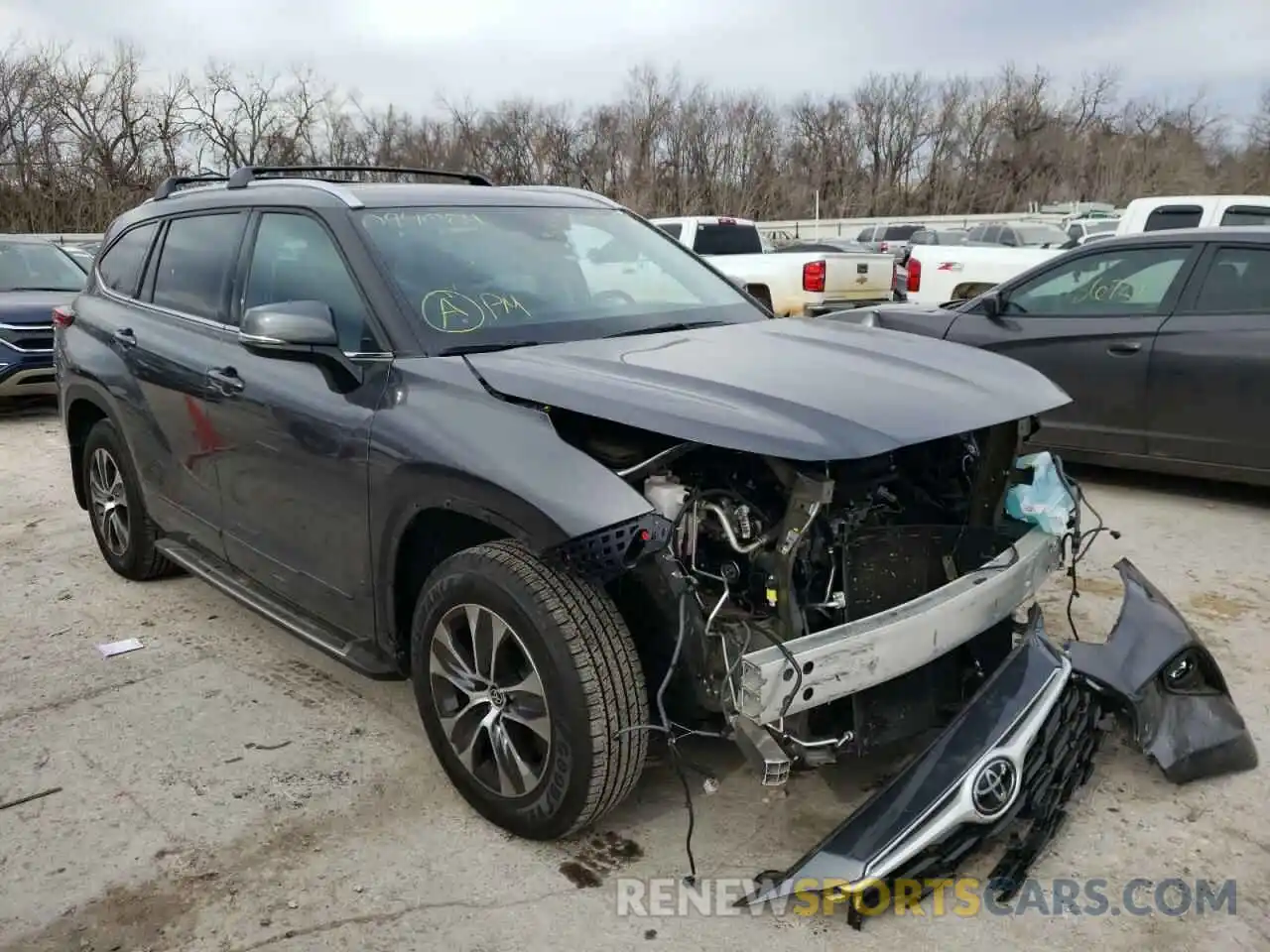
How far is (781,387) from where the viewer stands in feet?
8.75

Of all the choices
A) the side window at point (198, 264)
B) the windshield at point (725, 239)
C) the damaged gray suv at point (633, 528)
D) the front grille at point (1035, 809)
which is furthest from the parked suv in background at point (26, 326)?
the windshield at point (725, 239)

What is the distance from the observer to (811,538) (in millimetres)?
2639

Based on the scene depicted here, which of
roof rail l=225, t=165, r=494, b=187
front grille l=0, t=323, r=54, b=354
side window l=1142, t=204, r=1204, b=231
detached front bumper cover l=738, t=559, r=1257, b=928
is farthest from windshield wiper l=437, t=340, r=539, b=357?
side window l=1142, t=204, r=1204, b=231

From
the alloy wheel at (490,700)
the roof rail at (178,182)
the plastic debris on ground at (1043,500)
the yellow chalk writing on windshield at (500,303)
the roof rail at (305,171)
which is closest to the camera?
the alloy wheel at (490,700)

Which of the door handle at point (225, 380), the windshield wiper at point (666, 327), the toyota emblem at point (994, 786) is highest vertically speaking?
the windshield wiper at point (666, 327)

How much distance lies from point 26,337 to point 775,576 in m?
9.10

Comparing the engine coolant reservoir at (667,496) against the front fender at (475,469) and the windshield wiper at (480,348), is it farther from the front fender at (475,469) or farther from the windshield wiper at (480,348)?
the windshield wiper at (480,348)

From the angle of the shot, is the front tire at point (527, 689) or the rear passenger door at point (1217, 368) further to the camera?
the rear passenger door at point (1217, 368)

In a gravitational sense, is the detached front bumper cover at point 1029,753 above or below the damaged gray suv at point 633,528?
below

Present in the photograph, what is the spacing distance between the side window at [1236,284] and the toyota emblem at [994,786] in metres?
4.27

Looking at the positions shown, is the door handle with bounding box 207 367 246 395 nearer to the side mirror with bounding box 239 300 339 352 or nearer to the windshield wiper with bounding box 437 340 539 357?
the side mirror with bounding box 239 300 339 352

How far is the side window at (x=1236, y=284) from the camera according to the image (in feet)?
18.5

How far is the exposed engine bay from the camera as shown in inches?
97.4

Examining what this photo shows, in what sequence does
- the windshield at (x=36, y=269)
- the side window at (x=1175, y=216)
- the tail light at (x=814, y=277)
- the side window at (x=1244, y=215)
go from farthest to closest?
the tail light at (x=814, y=277)
the side window at (x=1175, y=216)
the side window at (x=1244, y=215)
the windshield at (x=36, y=269)
